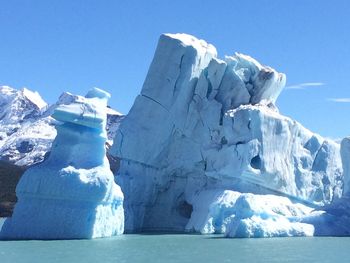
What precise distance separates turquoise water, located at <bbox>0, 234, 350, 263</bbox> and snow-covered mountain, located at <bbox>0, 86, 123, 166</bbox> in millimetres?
67357

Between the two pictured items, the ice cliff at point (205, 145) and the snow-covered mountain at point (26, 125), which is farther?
the snow-covered mountain at point (26, 125)

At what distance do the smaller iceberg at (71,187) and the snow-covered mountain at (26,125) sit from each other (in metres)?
65.0

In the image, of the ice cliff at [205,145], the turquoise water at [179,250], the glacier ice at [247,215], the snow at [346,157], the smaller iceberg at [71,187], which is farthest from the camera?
the ice cliff at [205,145]

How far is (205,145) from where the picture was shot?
93.8 feet

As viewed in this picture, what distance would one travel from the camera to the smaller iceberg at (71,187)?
68.1 ft

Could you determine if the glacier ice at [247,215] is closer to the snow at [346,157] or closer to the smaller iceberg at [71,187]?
the snow at [346,157]

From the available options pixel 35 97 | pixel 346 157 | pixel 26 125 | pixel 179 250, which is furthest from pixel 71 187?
pixel 35 97

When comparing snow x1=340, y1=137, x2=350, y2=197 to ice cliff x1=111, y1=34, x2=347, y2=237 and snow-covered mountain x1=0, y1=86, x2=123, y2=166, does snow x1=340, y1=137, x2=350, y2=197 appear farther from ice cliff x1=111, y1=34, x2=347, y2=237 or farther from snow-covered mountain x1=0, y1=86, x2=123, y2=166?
snow-covered mountain x1=0, y1=86, x2=123, y2=166

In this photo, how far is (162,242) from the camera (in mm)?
21188

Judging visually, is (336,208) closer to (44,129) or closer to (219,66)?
(219,66)

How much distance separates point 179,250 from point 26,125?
10511 centimetres

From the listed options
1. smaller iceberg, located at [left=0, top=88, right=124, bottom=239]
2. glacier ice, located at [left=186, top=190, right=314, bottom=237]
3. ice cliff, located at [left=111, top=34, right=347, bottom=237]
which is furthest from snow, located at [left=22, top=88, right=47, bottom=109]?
→ smaller iceberg, located at [left=0, top=88, right=124, bottom=239]

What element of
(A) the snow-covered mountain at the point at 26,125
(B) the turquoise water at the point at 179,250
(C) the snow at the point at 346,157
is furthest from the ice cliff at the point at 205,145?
(A) the snow-covered mountain at the point at 26,125

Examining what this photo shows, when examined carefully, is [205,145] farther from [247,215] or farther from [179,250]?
[179,250]
